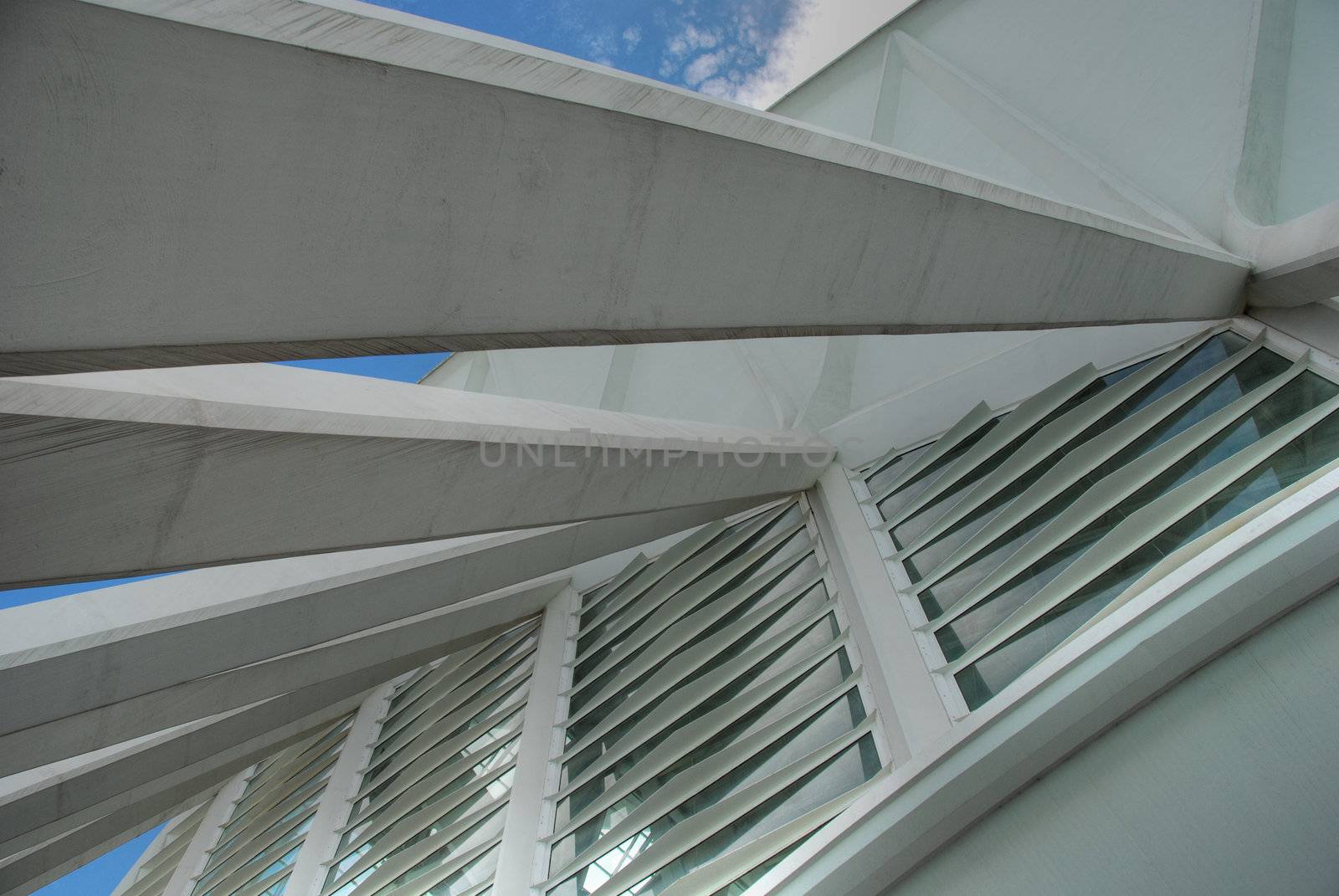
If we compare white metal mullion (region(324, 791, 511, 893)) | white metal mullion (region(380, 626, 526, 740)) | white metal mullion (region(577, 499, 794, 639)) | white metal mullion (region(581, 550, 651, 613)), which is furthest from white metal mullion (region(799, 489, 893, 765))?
white metal mullion (region(380, 626, 526, 740))

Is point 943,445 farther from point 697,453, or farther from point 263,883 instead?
point 263,883

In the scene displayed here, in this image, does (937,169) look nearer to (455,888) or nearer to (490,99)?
(490,99)

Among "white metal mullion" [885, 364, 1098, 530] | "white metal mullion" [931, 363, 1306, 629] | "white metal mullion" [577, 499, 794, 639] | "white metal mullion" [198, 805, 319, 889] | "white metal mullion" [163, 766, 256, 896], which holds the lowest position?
"white metal mullion" [931, 363, 1306, 629]

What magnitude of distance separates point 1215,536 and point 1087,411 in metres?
2.36

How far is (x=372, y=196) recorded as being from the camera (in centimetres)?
240

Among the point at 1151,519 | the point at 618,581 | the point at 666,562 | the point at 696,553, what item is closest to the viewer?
the point at 1151,519

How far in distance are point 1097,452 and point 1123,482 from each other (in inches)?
21.8

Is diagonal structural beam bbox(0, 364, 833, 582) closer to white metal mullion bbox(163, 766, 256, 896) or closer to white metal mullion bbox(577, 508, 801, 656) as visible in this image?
white metal mullion bbox(577, 508, 801, 656)

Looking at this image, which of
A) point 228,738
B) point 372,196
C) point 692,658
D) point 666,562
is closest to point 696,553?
point 666,562

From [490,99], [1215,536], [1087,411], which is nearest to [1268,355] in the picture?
[1087,411]

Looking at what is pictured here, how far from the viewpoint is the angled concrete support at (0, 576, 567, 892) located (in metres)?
8.52

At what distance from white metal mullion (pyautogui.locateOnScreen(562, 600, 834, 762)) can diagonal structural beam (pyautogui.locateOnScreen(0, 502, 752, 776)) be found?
1.58 m

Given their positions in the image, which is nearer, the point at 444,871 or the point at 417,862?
the point at 444,871

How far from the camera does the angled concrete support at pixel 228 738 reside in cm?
852
